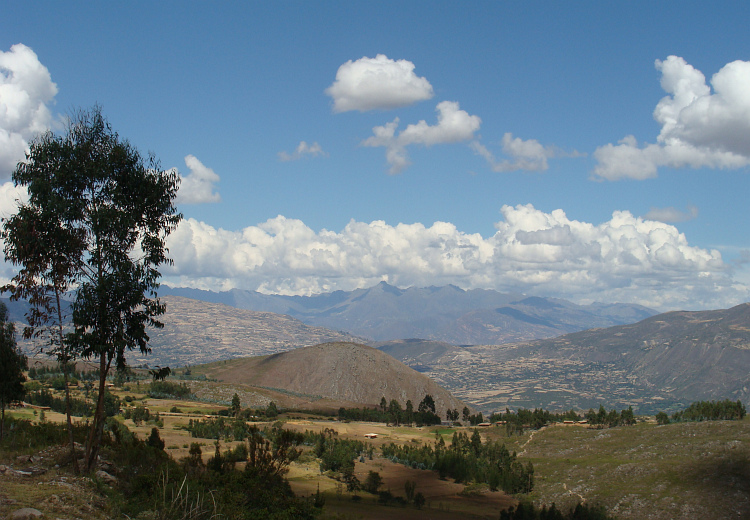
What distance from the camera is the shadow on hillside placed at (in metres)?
63.8

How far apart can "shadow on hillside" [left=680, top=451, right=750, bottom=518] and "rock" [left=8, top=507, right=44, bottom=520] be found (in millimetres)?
69694

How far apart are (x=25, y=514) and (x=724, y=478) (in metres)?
78.2

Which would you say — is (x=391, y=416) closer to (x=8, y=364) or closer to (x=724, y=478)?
(x=724, y=478)

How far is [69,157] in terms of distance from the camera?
27.7 m

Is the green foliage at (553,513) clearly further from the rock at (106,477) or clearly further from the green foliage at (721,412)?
the green foliage at (721,412)

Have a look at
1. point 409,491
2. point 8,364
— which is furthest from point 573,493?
point 8,364

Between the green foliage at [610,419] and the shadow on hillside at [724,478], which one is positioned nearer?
the shadow on hillside at [724,478]

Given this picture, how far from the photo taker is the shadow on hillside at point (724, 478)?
63812mm

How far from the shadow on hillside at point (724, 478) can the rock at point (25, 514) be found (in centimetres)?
6969

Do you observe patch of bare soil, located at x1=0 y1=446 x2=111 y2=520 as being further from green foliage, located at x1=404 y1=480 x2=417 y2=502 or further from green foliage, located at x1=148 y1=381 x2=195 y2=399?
green foliage, located at x1=148 y1=381 x2=195 y2=399

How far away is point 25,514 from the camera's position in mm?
18781

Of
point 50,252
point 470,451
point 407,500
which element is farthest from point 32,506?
point 470,451

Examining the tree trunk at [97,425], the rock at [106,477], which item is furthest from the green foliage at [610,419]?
the tree trunk at [97,425]

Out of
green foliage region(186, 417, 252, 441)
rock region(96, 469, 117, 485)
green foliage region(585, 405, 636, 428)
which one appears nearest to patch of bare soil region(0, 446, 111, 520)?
rock region(96, 469, 117, 485)
